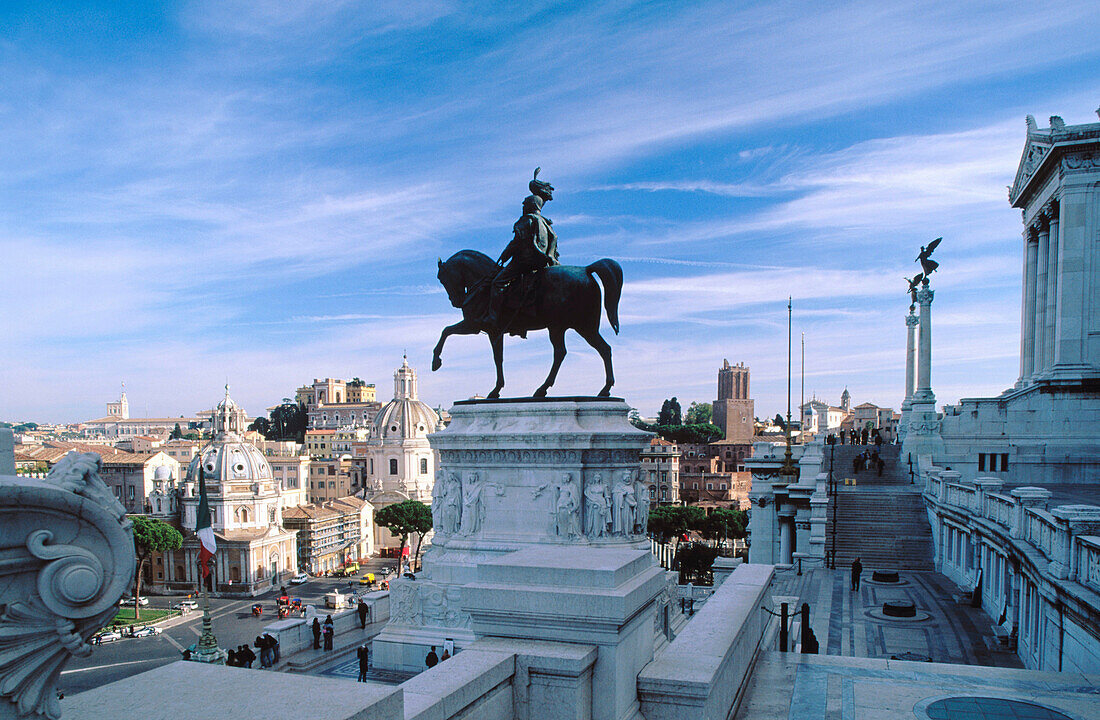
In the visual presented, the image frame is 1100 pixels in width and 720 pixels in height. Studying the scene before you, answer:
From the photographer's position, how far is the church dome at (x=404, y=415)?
104938mm

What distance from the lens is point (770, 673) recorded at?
7703 mm

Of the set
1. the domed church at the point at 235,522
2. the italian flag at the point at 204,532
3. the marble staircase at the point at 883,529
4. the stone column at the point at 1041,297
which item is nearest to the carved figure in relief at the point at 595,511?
the marble staircase at the point at 883,529

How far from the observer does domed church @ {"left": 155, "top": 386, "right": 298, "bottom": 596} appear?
68.4 m

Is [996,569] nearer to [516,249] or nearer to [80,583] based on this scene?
[516,249]

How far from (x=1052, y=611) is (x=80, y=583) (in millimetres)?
12996

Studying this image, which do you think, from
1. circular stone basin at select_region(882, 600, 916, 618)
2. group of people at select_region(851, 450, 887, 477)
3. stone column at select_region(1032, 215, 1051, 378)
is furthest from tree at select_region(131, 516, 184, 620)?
stone column at select_region(1032, 215, 1051, 378)

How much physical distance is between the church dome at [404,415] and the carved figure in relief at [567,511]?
89.0m

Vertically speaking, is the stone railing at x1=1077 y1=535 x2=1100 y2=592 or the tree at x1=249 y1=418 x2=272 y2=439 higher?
the stone railing at x1=1077 y1=535 x2=1100 y2=592

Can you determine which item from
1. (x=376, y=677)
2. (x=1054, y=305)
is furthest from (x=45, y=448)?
(x=1054, y=305)

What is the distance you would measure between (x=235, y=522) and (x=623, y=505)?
2627 inches

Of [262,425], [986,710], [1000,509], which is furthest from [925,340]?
[262,425]

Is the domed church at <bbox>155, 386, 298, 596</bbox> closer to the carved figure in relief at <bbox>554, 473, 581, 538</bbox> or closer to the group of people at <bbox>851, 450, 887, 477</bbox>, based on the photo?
the group of people at <bbox>851, 450, 887, 477</bbox>

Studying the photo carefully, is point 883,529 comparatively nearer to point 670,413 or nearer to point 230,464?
point 230,464

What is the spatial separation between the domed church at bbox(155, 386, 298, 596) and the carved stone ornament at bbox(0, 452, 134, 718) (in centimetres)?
7101
